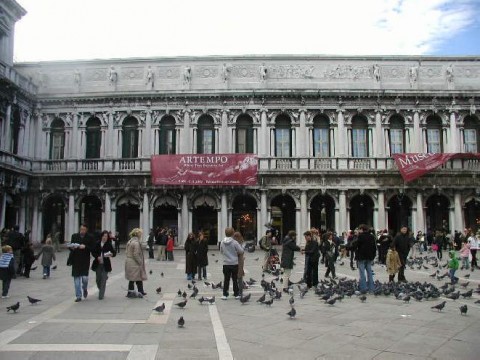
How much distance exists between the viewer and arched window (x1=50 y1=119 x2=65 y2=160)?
35.0 meters

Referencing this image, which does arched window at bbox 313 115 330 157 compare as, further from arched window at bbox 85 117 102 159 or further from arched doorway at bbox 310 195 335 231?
arched window at bbox 85 117 102 159

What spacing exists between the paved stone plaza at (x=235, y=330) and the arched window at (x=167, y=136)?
22058 millimetres

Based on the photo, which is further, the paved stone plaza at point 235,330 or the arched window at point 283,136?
the arched window at point 283,136

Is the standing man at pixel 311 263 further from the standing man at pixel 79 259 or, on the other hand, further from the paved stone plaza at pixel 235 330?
the standing man at pixel 79 259

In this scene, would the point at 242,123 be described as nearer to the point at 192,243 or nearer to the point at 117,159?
the point at 117,159

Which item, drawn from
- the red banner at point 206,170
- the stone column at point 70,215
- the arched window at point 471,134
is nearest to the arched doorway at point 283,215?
the red banner at point 206,170

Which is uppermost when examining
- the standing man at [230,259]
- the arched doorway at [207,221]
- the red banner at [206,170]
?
the red banner at [206,170]

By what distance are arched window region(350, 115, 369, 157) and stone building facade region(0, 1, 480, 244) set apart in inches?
3.0

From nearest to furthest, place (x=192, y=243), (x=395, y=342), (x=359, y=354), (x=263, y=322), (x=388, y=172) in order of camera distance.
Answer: (x=359, y=354) → (x=395, y=342) → (x=263, y=322) → (x=192, y=243) → (x=388, y=172)

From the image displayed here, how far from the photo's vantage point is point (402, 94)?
33562mm

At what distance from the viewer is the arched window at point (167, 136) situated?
34.2m

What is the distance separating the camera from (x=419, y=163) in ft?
106

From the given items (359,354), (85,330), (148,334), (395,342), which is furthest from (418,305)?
(85,330)

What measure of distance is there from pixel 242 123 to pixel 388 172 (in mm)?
10482
